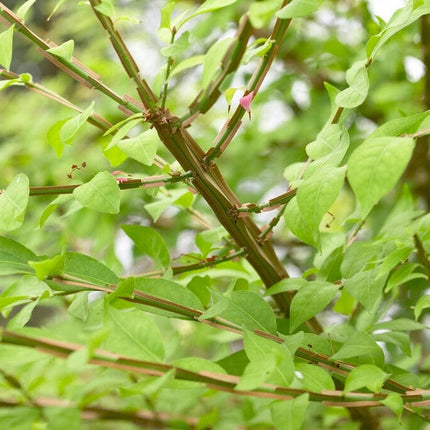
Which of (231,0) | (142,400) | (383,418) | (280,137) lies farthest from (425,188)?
(231,0)

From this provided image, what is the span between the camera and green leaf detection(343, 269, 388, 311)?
1.50ft

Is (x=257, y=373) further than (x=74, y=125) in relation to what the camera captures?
No

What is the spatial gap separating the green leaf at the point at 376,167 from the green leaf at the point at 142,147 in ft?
0.46

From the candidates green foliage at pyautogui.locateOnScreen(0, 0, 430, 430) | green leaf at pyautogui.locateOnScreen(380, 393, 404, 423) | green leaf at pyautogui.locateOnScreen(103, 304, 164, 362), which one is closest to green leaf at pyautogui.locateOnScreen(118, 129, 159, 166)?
green foliage at pyautogui.locateOnScreen(0, 0, 430, 430)

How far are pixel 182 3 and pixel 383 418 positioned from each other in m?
1.01

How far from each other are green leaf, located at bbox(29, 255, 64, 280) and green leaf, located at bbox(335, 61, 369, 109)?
0.73 feet

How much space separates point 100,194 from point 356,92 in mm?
195

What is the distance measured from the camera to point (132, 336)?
0.36 metres

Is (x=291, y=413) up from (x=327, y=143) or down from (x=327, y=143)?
down

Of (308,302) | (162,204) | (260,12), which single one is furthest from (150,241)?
(260,12)

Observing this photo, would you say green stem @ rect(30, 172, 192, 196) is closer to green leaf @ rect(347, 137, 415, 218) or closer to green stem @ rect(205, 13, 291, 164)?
green stem @ rect(205, 13, 291, 164)

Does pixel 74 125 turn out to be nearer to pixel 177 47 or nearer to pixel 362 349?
pixel 177 47

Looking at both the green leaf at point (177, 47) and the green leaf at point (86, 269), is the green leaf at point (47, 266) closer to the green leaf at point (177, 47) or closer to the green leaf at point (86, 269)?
the green leaf at point (86, 269)

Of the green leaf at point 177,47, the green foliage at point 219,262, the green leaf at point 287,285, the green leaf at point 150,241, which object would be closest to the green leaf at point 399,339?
the green foliage at point 219,262
